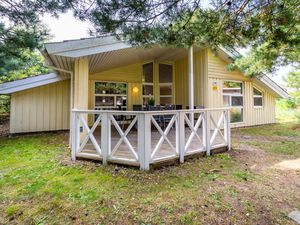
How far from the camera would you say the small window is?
10074 mm

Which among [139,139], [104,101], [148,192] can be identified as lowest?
[148,192]

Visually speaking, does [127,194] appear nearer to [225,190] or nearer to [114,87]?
[225,190]

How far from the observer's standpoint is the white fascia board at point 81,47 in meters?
4.30

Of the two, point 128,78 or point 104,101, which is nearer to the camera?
point 104,101

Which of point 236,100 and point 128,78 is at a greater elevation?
point 128,78

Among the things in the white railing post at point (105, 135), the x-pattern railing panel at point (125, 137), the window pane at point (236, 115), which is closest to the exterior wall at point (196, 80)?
the window pane at point (236, 115)

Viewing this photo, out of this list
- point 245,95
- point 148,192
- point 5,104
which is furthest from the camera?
point 5,104

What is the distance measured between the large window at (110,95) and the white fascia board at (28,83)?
5.16 ft

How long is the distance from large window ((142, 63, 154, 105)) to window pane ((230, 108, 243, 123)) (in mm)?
4115

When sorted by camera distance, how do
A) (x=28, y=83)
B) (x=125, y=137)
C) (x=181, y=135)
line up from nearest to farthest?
(x=125, y=137)
(x=181, y=135)
(x=28, y=83)

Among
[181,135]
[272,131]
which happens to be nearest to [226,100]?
[272,131]

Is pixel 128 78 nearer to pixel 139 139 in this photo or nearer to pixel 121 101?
pixel 121 101

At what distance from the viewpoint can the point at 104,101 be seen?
888 centimetres

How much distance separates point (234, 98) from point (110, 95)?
611 centimetres
